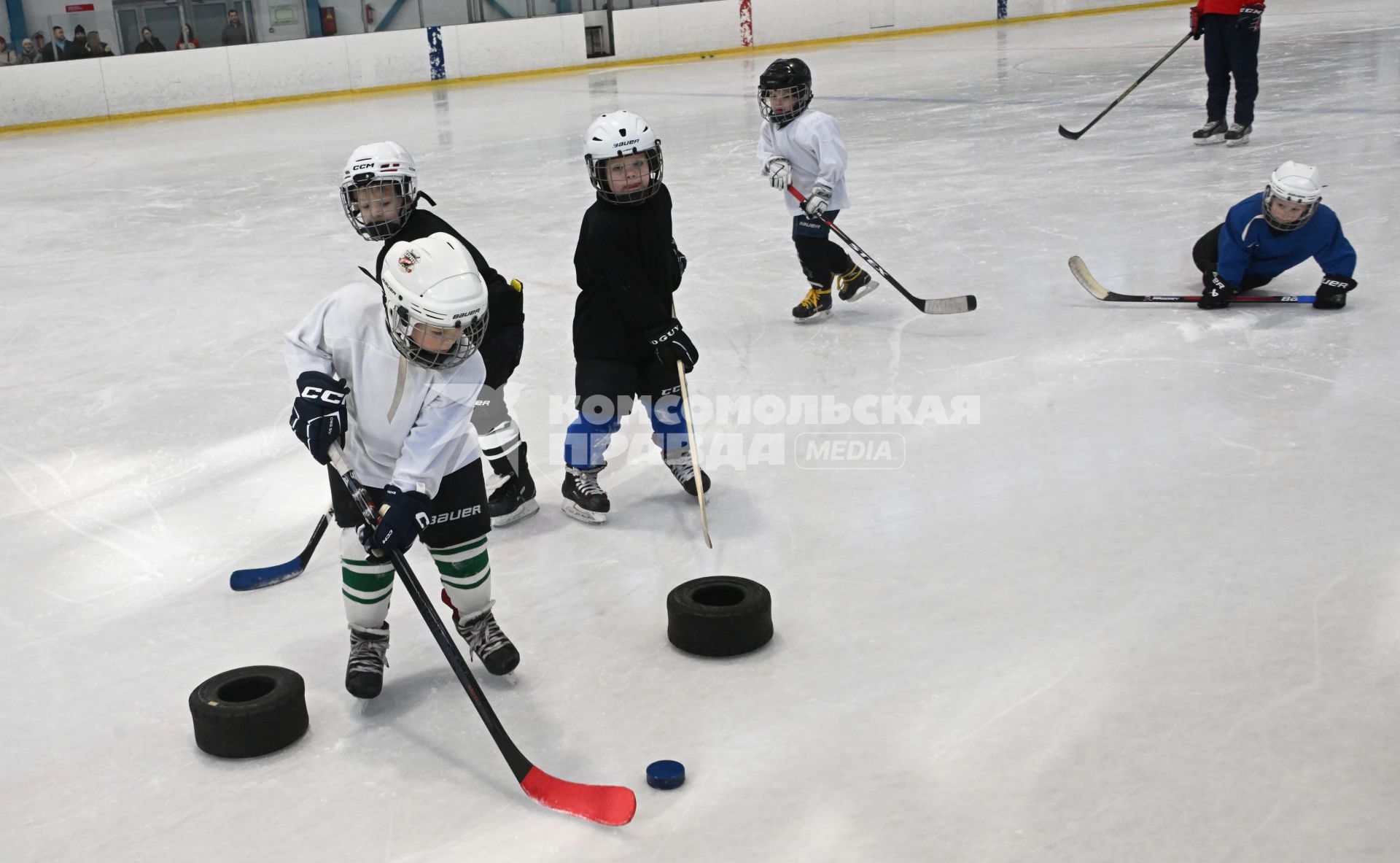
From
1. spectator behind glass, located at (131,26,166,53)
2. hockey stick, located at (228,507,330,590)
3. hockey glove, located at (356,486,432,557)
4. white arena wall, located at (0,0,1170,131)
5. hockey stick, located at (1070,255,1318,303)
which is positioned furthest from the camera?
spectator behind glass, located at (131,26,166,53)

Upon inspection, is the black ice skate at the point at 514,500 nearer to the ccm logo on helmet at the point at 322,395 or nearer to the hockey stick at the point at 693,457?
the hockey stick at the point at 693,457

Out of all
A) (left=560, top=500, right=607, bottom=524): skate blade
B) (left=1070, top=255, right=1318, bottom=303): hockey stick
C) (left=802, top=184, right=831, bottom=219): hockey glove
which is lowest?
(left=560, top=500, right=607, bottom=524): skate blade

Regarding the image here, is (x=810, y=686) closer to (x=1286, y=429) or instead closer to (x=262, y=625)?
(x=262, y=625)

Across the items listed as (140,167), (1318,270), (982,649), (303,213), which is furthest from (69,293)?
(1318,270)

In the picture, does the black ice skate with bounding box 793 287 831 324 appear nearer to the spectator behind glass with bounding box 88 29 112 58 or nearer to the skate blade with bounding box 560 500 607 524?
the skate blade with bounding box 560 500 607 524

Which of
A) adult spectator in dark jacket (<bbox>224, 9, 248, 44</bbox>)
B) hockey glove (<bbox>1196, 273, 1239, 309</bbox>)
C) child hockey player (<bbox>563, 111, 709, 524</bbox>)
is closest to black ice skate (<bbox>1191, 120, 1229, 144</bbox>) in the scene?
hockey glove (<bbox>1196, 273, 1239, 309</bbox>)

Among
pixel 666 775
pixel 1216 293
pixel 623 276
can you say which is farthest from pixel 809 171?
pixel 666 775

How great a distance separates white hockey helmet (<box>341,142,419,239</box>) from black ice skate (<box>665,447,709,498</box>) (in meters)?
0.81

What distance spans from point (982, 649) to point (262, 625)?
131cm

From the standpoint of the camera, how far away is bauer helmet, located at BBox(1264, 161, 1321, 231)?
366 cm

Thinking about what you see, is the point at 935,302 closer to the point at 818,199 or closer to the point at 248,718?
the point at 818,199

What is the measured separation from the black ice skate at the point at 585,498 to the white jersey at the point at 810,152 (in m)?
1.56

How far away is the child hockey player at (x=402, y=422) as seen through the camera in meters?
1.80

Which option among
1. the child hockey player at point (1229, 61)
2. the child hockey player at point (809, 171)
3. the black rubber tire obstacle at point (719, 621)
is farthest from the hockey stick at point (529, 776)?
the child hockey player at point (1229, 61)
